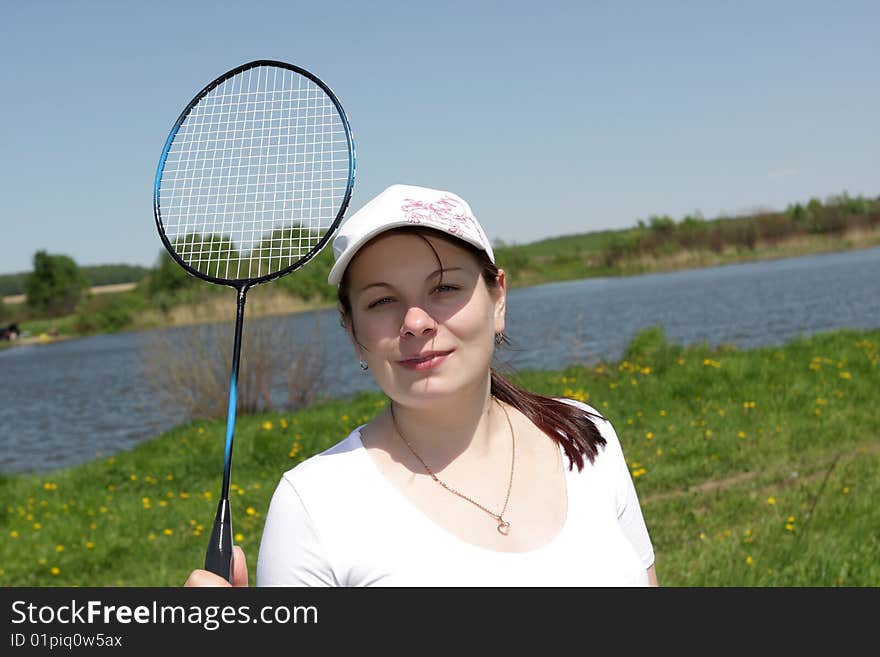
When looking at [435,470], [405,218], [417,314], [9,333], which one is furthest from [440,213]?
[9,333]

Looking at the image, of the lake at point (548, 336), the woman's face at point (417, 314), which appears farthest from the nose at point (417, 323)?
the lake at point (548, 336)

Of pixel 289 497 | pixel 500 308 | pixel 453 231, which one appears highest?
pixel 453 231

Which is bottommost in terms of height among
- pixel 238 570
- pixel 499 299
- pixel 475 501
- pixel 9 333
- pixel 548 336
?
pixel 548 336

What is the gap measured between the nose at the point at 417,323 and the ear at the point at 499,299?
0.24 meters

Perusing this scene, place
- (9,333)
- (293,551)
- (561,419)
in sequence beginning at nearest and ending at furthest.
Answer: (293,551)
(561,419)
(9,333)

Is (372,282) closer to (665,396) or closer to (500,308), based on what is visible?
(500,308)

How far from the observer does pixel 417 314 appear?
169cm

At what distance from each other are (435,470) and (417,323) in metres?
0.33

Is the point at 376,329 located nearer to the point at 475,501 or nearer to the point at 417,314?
the point at 417,314

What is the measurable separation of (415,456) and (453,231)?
49 centimetres

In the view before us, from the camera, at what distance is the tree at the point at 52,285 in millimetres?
63250

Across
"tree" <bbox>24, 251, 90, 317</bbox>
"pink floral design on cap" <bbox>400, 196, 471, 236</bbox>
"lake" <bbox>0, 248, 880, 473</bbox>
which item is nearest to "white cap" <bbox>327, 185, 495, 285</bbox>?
"pink floral design on cap" <bbox>400, 196, 471, 236</bbox>

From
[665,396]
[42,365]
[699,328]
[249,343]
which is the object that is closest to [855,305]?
[699,328]

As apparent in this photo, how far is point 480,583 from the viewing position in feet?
5.32
